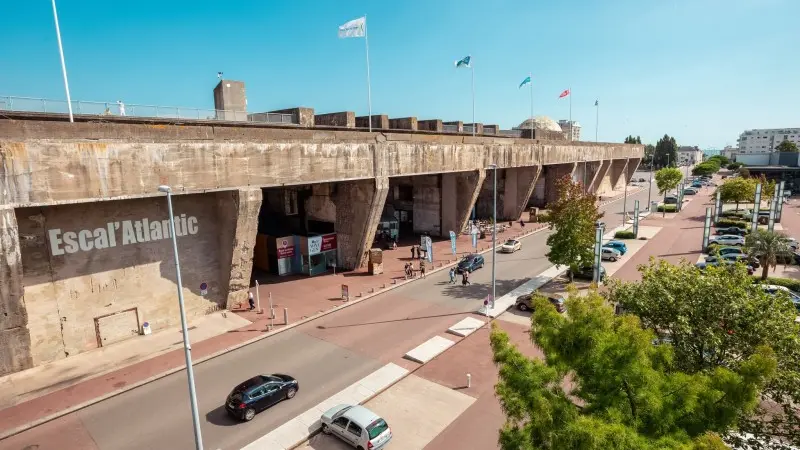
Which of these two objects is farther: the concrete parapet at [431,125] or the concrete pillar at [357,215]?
the concrete parapet at [431,125]

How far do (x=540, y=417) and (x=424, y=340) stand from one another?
529 inches

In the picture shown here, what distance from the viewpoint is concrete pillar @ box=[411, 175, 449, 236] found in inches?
1809

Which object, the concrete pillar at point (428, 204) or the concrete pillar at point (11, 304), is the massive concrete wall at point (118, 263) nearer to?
the concrete pillar at point (11, 304)

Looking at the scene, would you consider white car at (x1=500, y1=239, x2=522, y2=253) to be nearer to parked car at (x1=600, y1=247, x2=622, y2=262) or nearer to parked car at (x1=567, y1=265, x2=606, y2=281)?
parked car at (x1=600, y1=247, x2=622, y2=262)

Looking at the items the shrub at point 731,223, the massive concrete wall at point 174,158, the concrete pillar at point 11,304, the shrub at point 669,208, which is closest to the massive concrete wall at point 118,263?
the concrete pillar at point 11,304

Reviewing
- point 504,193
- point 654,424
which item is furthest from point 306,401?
point 504,193

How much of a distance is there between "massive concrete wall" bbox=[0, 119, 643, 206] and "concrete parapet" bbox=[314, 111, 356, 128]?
5730mm

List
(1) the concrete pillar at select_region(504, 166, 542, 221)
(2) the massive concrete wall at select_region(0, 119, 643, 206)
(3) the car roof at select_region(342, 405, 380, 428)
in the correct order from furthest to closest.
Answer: (1) the concrete pillar at select_region(504, 166, 542, 221) < (2) the massive concrete wall at select_region(0, 119, 643, 206) < (3) the car roof at select_region(342, 405, 380, 428)

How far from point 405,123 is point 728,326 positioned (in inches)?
1459

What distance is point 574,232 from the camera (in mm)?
27859

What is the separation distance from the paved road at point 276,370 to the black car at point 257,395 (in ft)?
1.04

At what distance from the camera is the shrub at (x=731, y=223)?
45947 millimetres

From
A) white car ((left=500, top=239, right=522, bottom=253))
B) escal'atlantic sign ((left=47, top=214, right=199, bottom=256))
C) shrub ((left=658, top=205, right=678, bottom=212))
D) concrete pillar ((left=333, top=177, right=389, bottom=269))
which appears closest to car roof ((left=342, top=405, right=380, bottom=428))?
escal'atlantic sign ((left=47, top=214, right=199, bottom=256))

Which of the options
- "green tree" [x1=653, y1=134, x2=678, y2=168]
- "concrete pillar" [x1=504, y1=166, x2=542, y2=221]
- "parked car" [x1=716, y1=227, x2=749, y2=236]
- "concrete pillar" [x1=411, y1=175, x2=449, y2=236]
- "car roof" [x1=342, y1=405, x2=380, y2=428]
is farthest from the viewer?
"green tree" [x1=653, y1=134, x2=678, y2=168]
